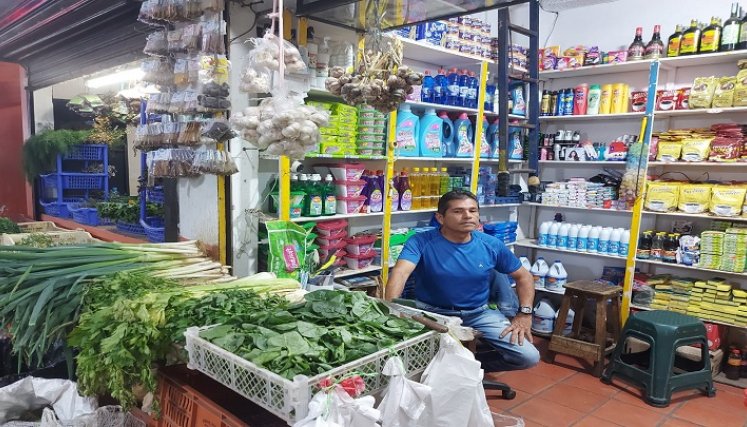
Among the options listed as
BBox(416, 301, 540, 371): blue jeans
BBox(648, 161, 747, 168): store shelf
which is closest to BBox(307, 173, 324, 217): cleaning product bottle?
BBox(416, 301, 540, 371): blue jeans

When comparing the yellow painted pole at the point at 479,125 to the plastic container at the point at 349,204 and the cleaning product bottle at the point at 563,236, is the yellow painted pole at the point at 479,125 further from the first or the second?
the plastic container at the point at 349,204

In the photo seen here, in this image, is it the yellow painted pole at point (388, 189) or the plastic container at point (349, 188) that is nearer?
the plastic container at point (349, 188)

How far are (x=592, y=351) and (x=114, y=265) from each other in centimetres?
352

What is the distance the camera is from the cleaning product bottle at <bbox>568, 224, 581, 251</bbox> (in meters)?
4.89

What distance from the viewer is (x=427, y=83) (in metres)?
4.25

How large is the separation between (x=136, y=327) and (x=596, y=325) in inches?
138

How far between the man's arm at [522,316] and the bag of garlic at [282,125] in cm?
158

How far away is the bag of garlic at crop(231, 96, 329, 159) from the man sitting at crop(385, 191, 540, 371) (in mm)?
1310

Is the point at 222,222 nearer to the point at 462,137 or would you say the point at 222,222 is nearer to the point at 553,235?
the point at 462,137

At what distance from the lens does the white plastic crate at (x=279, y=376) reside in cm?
139

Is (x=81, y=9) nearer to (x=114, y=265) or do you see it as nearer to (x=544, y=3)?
(x=114, y=265)

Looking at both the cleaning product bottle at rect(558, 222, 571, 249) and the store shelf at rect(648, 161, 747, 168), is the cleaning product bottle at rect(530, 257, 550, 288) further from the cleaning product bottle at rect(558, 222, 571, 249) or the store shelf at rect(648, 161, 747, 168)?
the store shelf at rect(648, 161, 747, 168)

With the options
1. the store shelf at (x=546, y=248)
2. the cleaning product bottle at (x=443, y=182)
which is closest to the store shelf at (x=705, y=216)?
the store shelf at (x=546, y=248)

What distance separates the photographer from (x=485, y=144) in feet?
15.7
